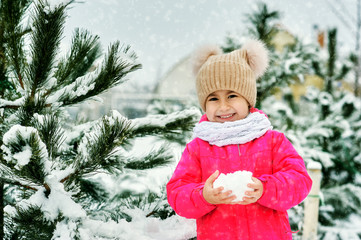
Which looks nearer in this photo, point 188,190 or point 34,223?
point 34,223

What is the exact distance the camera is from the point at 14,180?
4.92 feet

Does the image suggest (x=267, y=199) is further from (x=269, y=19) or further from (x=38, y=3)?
(x=269, y=19)

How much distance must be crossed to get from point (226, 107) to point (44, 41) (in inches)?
35.3

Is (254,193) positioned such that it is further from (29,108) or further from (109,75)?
(29,108)

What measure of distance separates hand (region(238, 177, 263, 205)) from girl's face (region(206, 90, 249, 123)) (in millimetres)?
414

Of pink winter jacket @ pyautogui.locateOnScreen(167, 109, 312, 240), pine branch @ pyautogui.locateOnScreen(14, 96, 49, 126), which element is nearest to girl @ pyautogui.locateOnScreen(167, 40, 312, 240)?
pink winter jacket @ pyautogui.locateOnScreen(167, 109, 312, 240)

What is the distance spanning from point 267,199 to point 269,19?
2.58 m

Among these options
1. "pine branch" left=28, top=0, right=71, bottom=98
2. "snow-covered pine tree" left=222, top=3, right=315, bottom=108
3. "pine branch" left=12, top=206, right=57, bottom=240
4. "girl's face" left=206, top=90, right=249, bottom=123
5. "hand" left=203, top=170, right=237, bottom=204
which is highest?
"snow-covered pine tree" left=222, top=3, right=315, bottom=108

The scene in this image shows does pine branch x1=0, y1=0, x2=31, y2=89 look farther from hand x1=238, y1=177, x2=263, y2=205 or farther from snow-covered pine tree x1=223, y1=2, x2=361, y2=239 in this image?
snow-covered pine tree x1=223, y1=2, x2=361, y2=239

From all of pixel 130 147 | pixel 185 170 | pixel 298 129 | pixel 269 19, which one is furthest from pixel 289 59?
pixel 185 170

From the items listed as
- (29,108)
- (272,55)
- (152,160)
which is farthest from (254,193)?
(272,55)

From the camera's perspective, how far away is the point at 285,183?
1462 mm

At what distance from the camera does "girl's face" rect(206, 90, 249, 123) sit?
67.7 inches

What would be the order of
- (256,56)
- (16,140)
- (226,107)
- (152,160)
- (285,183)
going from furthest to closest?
(152,160), (256,56), (226,107), (285,183), (16,140)
